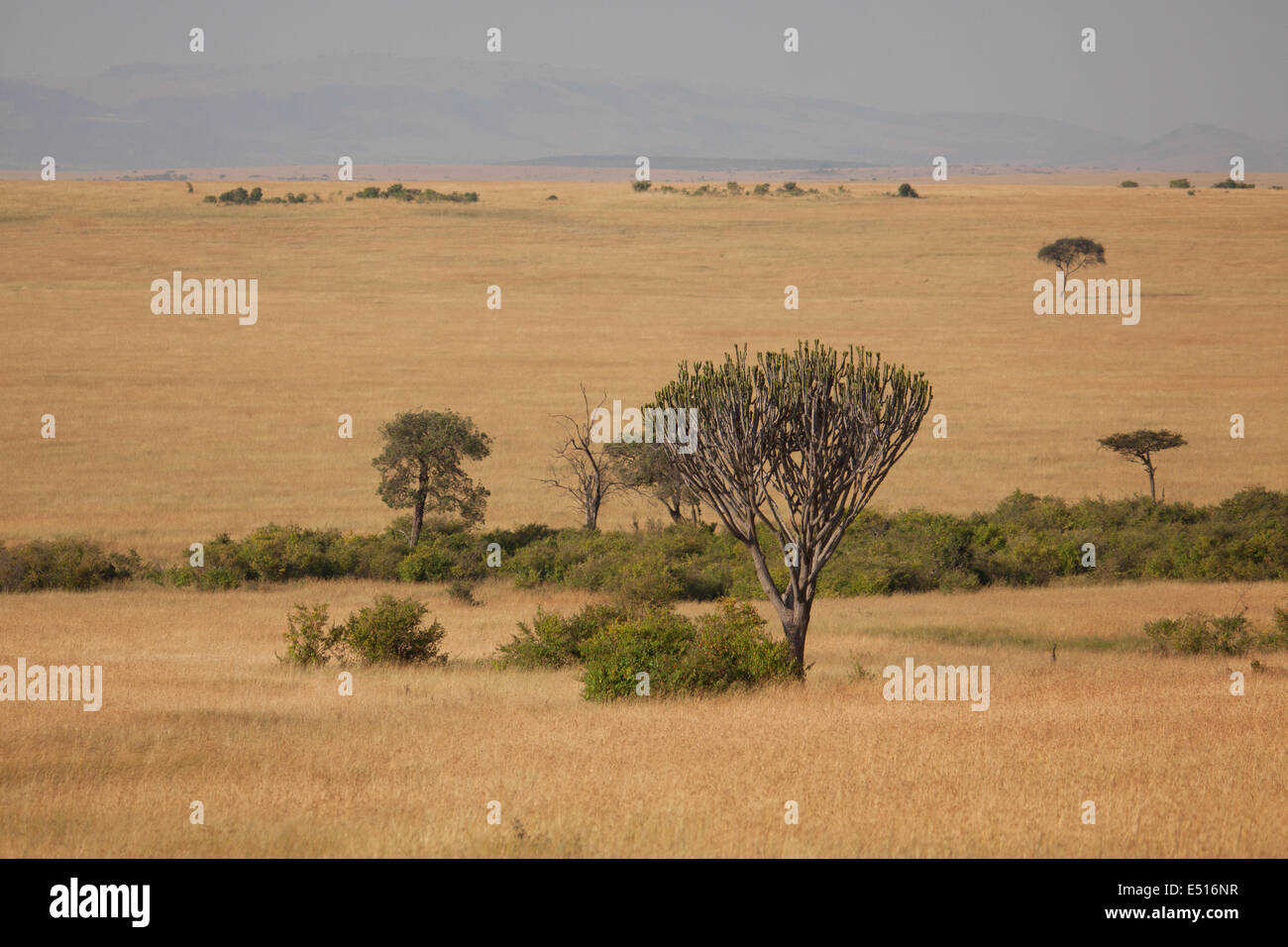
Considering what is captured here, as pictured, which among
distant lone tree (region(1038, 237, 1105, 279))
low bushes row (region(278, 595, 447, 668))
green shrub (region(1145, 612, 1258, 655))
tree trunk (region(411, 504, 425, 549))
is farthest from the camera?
distant lone tree (region(1038, 237, 1105, 279))

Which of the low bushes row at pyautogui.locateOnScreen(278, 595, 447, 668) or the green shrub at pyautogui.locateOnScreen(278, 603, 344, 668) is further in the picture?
the low bushes row at pyautogui.locateOnScreen(278, 595, 447, 668)

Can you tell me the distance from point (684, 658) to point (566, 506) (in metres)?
24.6

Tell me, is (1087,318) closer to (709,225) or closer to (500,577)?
(709,225)

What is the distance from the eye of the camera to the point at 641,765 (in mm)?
12648

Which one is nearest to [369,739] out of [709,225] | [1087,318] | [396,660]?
[396,660]

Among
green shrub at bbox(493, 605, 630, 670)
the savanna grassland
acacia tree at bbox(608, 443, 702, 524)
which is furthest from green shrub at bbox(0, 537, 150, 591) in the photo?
green shrub at bbox(493, 605, 630, 670)

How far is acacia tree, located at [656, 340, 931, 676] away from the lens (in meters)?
17.9

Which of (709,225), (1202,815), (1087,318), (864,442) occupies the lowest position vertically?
(1202,815)

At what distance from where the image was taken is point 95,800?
1113cm

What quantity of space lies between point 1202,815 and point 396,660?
13.0 metres

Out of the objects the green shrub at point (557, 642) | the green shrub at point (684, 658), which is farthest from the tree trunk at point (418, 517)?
the green shrub at point (684, 658)

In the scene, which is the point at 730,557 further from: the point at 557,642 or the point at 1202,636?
the point at 1202,636

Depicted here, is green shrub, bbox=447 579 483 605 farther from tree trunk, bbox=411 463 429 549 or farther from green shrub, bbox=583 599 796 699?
green shrub, bbox=583 599 796 699

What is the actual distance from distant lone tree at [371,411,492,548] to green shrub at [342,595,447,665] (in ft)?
42.6
